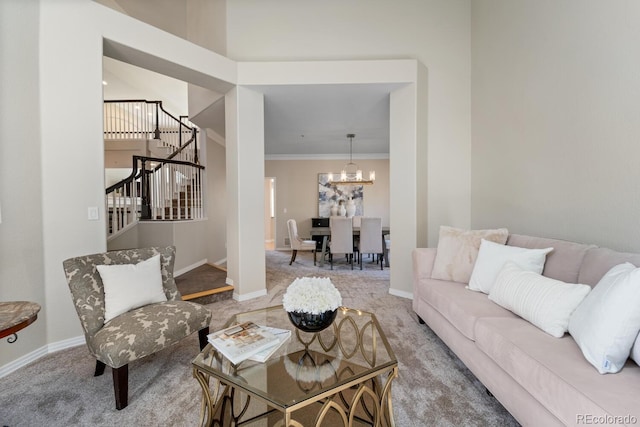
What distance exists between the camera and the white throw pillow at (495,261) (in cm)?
196

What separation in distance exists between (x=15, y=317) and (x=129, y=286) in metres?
0.62

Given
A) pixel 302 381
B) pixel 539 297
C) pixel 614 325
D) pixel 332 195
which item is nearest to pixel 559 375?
pixel 614 325

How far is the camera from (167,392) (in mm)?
1754

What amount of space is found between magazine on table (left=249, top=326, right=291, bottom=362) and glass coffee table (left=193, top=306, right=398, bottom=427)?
0.02 meters

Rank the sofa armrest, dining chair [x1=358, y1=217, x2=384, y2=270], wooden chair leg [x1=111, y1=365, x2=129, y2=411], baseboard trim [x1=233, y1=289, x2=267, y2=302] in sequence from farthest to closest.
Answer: dining chair [x1=358, y1=217, x2=384, y2=270]
baseboard trim [x1=233, y1=289, x2=267, y2=302]
the sofa armrest
wooden chair leg [x1=111, y1=365, x2=129, y2=411]

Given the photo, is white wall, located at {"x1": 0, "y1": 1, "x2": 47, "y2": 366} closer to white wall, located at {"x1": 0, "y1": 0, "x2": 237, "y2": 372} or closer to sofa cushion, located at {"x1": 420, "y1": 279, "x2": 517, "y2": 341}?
white wall, located at {"x1": 0, "y1": 0, "x2": 237, "y2": 372}

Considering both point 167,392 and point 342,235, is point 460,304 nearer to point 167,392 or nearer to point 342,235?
point 167,392

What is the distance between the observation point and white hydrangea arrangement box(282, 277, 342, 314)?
141cm

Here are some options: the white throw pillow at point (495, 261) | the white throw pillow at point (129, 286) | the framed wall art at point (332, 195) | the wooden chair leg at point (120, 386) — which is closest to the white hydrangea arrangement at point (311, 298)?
the wooden chair leg at point (120, 386)

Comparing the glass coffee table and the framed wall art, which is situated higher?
the framed wall art

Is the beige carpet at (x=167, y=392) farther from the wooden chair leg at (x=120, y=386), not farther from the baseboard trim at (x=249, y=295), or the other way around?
the baseboard trim at (x=249, y=295)

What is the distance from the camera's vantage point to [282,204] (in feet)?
26.4

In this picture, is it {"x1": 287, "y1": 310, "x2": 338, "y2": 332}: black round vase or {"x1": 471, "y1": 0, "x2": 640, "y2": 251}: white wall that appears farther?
{"x1": 471, "y1": 0, "x2": 640, "y2": 251}: white wall

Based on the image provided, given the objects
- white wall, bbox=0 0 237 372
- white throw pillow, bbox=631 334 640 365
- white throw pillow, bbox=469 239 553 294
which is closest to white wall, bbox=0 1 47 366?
white wall, bbox=0 0 237 372
